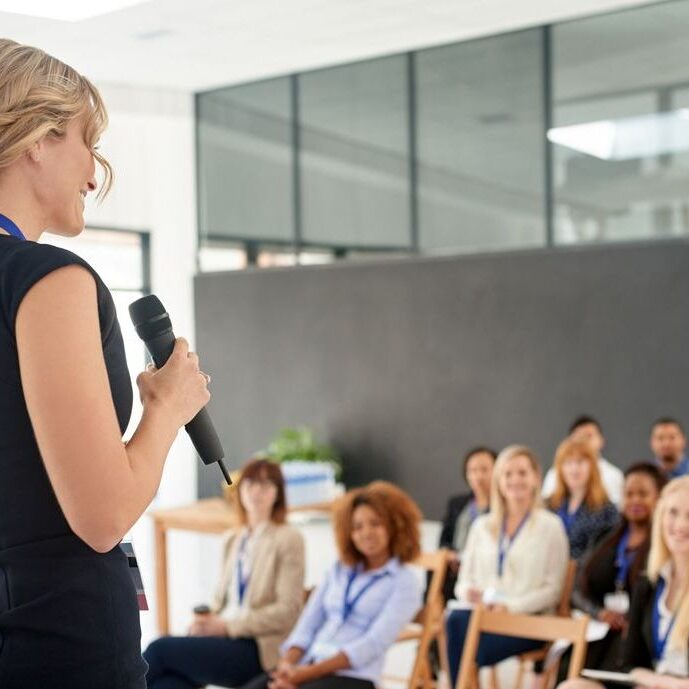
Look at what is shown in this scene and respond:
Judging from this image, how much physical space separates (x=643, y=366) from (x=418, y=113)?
A: 3155 mm

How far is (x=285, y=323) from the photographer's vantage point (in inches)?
451

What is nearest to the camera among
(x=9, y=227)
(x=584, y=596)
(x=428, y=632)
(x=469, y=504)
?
(x=9, y=227)

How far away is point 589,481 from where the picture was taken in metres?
5.98

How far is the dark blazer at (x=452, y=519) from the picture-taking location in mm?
6332

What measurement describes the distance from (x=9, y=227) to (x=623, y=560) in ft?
14.3

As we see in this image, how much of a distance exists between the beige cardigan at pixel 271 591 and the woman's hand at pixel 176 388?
356cm

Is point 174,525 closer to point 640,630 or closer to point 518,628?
point 518,628

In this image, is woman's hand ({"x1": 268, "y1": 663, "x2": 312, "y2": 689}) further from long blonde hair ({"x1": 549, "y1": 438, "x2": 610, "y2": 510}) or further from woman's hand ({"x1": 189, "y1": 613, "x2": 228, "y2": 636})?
long blonde hair ({"x1": 549, "y1": 438, "x2": 610, "y2": 510})

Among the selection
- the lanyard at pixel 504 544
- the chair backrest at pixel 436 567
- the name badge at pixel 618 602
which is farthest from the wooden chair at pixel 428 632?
the name badge at pixel 618 602

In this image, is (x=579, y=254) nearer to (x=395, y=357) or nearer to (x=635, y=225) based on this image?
(x=635, y=225)

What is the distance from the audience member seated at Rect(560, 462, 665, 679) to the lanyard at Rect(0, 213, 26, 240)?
150 inches

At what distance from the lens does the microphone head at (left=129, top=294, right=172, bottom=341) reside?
1.28 meters

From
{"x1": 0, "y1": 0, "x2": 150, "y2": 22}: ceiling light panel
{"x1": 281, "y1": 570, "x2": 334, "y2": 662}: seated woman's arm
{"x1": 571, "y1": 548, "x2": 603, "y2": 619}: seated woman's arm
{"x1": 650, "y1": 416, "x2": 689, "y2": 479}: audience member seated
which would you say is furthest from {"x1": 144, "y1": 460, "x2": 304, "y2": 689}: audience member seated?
{"x1": 0, "y1": 0, "x2": 150, "y2": 22}: ceiling light panel

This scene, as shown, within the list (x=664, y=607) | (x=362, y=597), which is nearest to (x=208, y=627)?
(x=362, y=597)
